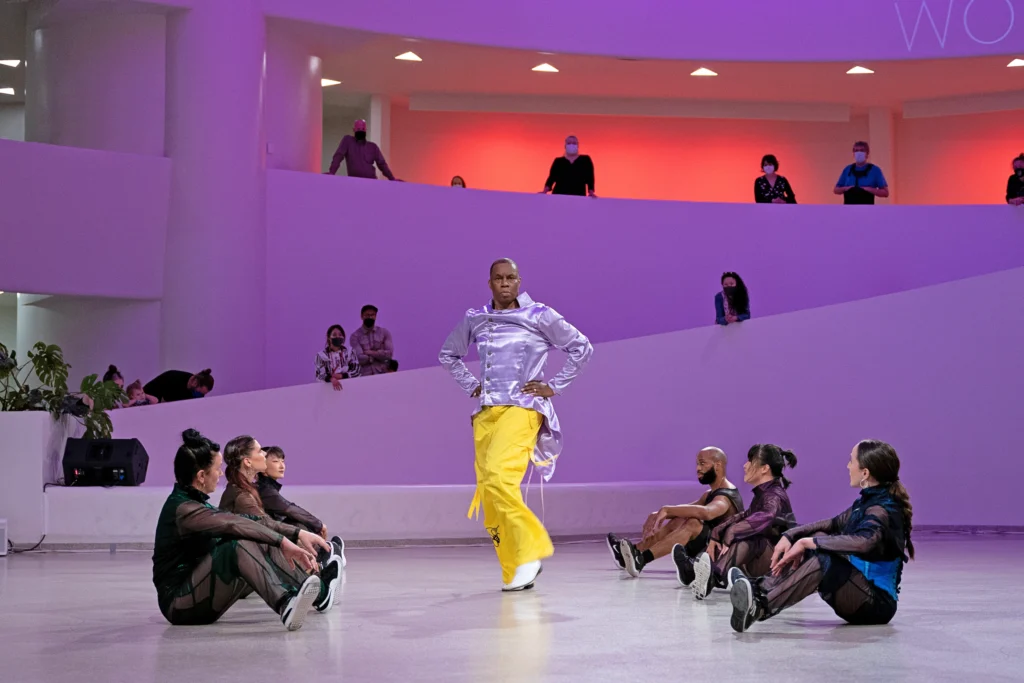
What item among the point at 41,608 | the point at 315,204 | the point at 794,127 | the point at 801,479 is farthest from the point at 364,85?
the point at 41,608

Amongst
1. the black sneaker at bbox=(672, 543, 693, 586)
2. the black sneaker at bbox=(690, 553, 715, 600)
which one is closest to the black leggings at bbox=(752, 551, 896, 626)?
the black sneaker at bbox=(690, 553, 715, 600)

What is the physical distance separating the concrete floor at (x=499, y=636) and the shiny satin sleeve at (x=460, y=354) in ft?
3.67

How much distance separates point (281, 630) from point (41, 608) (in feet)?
4.88

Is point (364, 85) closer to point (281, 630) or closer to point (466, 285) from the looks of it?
point (466, 285)

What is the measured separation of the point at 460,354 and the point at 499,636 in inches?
104

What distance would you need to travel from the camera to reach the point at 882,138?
771 inches

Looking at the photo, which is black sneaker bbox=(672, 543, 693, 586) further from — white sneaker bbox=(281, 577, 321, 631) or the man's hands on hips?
white sneaker bbox=(281, 577, 321, 631)

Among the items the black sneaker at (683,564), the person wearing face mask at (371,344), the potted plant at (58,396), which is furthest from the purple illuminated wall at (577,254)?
the black sneaker at (683,564)

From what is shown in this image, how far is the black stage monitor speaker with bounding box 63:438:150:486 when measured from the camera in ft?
33.7

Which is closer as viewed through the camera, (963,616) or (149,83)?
(963,616)

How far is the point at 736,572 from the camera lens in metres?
5.59

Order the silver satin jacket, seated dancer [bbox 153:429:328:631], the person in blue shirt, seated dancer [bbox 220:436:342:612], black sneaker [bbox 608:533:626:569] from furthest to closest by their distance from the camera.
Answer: the person in blue shirt, black sneaker [bbox 608:533:626:569], the silver satin jacket, seated dancer [bbox 220:436:342:612], seated dancer [bbox 153:429:328:631]

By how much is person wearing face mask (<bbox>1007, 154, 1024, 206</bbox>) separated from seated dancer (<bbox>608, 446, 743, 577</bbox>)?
9.36 meters

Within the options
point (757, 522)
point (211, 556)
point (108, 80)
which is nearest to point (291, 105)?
point (108, 80)
